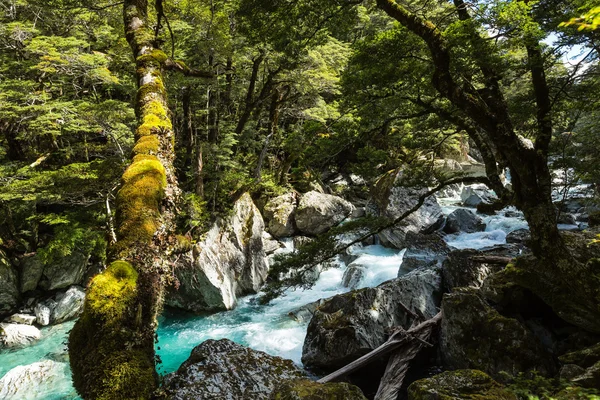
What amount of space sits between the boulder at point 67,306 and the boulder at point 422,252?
36.4ft

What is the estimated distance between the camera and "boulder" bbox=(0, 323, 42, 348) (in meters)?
9.95

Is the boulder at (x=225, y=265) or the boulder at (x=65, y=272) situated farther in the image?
the boulder at (x=65, y=272)

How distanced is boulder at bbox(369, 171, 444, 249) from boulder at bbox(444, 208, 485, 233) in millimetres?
413

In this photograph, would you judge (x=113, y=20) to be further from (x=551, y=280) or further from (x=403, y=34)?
(x=551, y=280)

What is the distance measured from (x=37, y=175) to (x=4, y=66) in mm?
5372

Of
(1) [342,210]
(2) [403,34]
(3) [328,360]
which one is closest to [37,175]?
(3) [328,360]

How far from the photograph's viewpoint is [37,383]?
771 centimetres

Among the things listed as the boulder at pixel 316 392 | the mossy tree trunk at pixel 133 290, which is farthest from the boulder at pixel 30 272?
the boulder at pixel 316 392

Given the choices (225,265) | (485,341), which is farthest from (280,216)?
(485,341)

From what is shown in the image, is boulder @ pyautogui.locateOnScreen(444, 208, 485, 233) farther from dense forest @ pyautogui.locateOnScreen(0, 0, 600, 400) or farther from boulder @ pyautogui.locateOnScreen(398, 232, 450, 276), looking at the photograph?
boulder @ pyautogui.locateOnScreen(398, 232, 450, 276)

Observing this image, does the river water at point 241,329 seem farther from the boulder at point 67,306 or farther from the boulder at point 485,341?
the boulder at point 485,341

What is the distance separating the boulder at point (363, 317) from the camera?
6.41m

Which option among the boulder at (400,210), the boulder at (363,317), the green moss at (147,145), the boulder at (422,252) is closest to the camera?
the green moss at (147,145)

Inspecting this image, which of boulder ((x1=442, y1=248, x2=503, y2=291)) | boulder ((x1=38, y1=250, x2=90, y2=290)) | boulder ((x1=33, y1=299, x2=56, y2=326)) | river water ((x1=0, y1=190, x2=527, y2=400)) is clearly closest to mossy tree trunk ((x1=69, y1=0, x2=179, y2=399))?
river water ((x1=0, y1=190, x2=527, y2=400))
